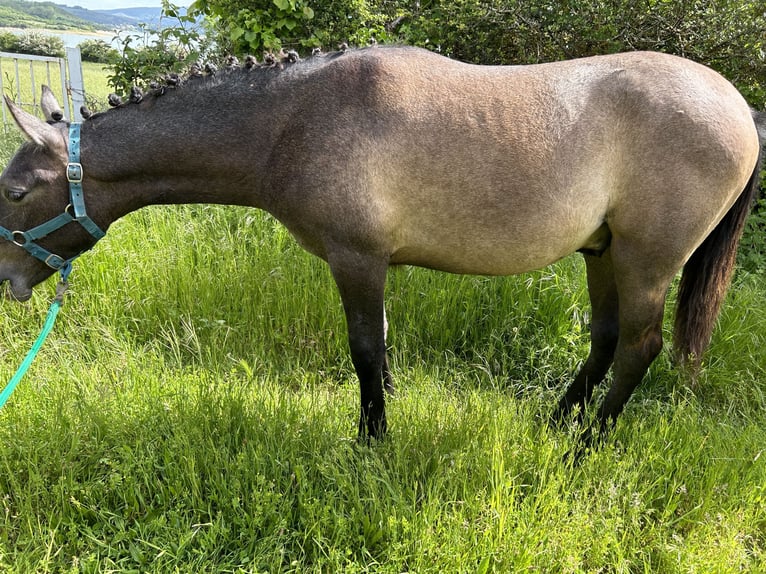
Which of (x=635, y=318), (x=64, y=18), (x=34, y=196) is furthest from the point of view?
(x=64, y=18)

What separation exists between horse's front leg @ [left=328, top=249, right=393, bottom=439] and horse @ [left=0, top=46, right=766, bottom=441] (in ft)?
0.03

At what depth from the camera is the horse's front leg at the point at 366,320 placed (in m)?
2.62

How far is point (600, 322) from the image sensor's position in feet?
10.6

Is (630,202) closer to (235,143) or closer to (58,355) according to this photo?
(235,143)

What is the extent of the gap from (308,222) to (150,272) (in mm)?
2098

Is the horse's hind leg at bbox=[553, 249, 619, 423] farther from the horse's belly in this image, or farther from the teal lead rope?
the teal lead rope

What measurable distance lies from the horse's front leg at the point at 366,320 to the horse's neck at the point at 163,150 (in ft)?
1.91

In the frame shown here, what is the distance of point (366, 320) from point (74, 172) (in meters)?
1.42

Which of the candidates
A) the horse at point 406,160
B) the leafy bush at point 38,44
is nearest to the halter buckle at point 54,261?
the horse at point 406,160

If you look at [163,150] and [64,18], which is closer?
[163,150]

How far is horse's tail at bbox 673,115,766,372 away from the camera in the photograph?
294 cm

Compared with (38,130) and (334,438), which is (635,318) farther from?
(38,130)

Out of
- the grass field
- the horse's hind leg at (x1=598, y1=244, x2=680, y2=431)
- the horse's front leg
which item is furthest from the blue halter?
the horse's hind leg at (x1=598, y1=244, x2=680, y2=431)

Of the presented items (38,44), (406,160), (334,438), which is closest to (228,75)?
(406,160)
